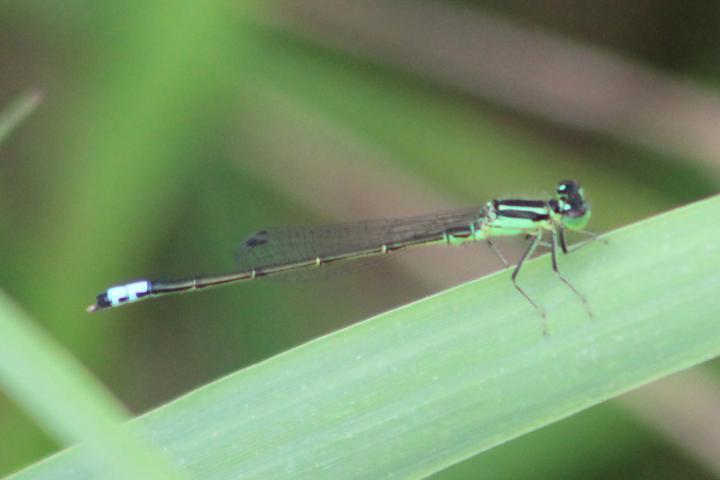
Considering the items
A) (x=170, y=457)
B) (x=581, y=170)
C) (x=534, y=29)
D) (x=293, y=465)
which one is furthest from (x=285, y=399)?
(x=534, y=29)

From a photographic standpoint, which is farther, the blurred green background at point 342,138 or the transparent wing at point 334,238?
the blurred green background at point 342,138

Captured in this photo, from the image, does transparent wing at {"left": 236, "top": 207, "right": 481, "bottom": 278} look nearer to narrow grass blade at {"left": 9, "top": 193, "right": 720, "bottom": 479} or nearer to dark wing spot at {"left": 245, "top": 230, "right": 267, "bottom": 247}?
dark wing spot at {"left": 245, "top": 230, "right": 267, "bottom": 247}

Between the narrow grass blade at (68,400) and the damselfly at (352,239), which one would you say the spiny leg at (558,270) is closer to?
the damselfly at (352,239)

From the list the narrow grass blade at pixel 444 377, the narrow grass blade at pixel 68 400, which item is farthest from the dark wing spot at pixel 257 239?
the narrow grass blade at pixel 68 400

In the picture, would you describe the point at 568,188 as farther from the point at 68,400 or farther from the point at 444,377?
the point at 68,400

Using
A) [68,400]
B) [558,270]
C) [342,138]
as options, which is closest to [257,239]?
[342,138]

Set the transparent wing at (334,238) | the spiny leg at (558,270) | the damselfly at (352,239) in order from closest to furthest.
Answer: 1. the spiny leg at (558,270)
2. the damselfly at (352,239)
3. the transparent wing at (334,238)

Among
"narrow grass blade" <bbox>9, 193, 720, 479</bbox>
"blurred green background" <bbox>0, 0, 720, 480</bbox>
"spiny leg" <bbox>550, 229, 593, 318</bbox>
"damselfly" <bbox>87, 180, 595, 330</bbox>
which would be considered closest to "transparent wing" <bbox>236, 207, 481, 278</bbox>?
"damselfly" <bbox>87, 180, 595, 330</bbox>
